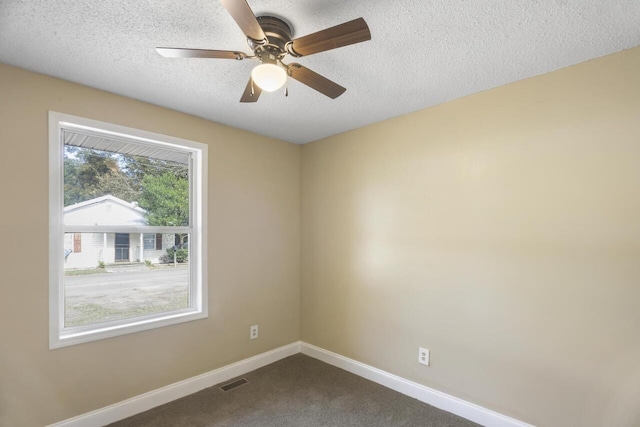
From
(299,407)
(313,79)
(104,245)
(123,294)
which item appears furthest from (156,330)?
(313,79)

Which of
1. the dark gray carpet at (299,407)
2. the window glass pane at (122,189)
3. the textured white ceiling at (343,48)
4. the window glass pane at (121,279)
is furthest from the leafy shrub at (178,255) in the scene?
the textured white ceiling at (343,48)

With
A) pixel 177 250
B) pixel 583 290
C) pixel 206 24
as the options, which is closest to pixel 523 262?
pixel 583 290

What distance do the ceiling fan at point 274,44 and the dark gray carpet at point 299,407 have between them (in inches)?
89.4

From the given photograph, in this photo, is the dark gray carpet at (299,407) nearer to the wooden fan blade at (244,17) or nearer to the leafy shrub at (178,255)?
the leafy shrub at (178,255)

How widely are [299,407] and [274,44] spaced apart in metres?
2.51

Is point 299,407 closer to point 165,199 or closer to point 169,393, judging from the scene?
point 169,393

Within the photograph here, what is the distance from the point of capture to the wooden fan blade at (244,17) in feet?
3.71

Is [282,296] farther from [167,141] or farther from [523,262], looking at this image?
[523,262]

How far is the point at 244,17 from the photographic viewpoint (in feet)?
3.92

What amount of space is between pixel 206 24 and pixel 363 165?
1833 mm

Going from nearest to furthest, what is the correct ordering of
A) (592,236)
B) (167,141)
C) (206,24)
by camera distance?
(206,24) → (592,236) → (167,141)

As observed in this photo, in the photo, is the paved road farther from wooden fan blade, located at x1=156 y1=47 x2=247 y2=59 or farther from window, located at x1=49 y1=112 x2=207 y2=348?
wooden fan blade, located at x1=156 y1=47 x2=247 y2=59

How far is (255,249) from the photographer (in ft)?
10.4

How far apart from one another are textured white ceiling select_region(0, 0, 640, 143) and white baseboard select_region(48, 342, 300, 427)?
226 centimetres
